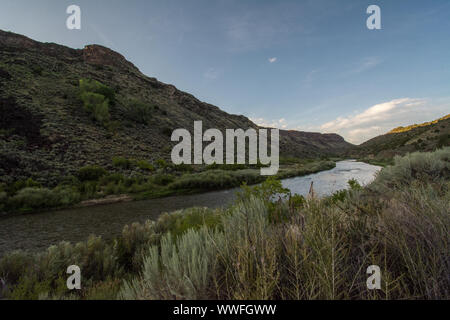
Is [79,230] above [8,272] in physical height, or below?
below

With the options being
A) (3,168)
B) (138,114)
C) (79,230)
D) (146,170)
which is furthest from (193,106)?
(79,230)

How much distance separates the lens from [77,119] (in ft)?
65.6

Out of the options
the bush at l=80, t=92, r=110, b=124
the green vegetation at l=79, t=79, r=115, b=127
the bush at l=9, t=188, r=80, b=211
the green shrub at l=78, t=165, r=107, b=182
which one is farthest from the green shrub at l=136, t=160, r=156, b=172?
the bush at l=80, t=92, r=110, b=124

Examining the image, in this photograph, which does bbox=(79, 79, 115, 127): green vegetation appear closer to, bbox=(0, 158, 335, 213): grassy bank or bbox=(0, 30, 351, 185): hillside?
bbox=(0, 30, 351, 185): hillside

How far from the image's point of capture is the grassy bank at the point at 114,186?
352 inches

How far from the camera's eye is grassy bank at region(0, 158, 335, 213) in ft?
29.3

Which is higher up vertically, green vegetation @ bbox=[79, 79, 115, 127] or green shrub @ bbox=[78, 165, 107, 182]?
green vegetation @ bbox=[79, 79, 115, 127]

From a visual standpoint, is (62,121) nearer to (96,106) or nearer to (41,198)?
(96,106)

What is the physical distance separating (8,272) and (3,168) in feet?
41.1

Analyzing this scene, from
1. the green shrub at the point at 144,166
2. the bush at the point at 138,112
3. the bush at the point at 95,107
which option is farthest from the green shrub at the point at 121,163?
the bush at the point at 138,112

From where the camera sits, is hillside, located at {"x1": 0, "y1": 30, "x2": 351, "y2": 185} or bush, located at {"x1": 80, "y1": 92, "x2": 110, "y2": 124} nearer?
hillside, located at {"x1": 0, "y1": 30, "x2": 351, "y2": 185}

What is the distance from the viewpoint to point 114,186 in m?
11.8

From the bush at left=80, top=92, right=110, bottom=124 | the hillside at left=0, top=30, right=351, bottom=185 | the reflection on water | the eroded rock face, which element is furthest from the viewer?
the eroded rock face
